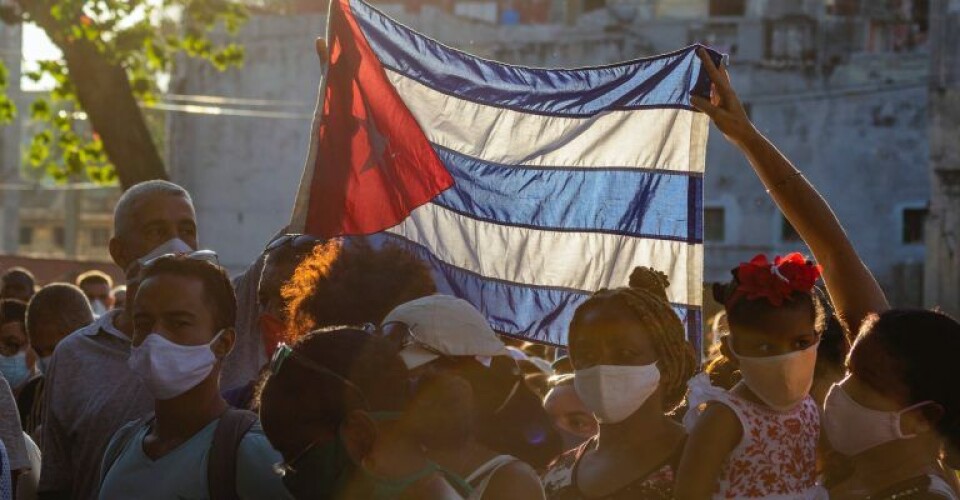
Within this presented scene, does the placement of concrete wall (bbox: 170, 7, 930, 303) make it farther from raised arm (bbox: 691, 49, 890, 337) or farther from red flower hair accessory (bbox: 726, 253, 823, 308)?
red flower hair accessory (bbox: 726, 253, 823, 308)

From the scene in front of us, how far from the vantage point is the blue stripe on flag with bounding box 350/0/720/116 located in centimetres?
587

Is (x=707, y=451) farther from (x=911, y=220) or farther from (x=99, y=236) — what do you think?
(x=99, y=236)

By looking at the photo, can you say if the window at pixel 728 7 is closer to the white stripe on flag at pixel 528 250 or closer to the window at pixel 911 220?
the window at pixel 911 220

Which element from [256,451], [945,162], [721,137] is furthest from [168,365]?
[721,137]

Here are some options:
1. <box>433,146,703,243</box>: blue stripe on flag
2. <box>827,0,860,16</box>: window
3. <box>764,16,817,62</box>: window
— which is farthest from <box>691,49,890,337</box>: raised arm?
<box>827,0,860,16</box>: window

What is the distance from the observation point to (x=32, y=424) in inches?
304

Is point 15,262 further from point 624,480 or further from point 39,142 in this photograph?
point 624,480

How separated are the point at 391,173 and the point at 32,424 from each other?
9.14 feet

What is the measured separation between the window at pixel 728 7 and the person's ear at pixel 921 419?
128ft

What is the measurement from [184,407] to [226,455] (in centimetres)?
34

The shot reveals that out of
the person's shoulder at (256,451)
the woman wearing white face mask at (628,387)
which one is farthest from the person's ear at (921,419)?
the person's shoulder at (256,451)

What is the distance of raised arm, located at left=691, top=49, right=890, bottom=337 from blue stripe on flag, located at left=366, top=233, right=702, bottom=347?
3.92 feet

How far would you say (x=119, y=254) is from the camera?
602 cm

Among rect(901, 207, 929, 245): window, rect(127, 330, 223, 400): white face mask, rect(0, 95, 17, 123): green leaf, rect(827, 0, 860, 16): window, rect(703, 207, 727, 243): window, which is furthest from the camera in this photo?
rect(827, 0, 860, 16): window
